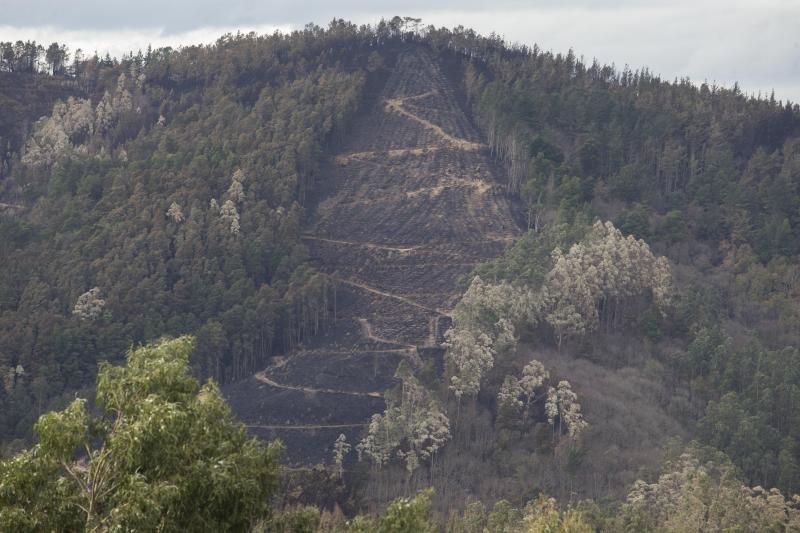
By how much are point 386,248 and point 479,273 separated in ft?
33.9

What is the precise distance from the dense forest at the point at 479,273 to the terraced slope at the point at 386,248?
1717mm

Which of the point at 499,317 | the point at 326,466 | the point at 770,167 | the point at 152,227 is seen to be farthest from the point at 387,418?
the point at 770,167

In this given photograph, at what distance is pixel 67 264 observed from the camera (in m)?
71.2

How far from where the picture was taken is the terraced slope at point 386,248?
62.4 m

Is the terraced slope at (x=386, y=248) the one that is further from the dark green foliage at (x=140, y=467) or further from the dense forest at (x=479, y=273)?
the dark green foliage at (x=140, y=467)

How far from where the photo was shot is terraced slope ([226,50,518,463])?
6244 centimetres

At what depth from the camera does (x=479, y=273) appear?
70438mm

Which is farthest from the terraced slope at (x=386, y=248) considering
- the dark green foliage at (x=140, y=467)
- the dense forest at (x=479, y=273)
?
the dark green foliage at (x=140, y=467)

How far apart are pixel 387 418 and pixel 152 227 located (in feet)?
84.9

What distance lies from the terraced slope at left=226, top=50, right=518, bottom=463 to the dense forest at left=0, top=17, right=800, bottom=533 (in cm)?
172

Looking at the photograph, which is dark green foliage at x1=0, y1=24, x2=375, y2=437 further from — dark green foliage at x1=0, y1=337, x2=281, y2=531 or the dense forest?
dark green foliage at x1=0, y1=337, x2=281, y2=531

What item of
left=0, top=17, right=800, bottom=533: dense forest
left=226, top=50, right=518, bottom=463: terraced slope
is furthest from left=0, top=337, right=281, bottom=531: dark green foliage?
left=226, top=50, right=518, bottom=463: terraced slope

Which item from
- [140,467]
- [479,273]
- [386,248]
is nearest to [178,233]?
[386,248]

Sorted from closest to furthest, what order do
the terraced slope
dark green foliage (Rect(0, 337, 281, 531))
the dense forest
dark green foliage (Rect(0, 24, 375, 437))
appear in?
dark green foliage (Rect(0, 337, 281, 531)), the dense forest, the terraced slope, dark green foliage (Rect(0, 24, 375, 437))
